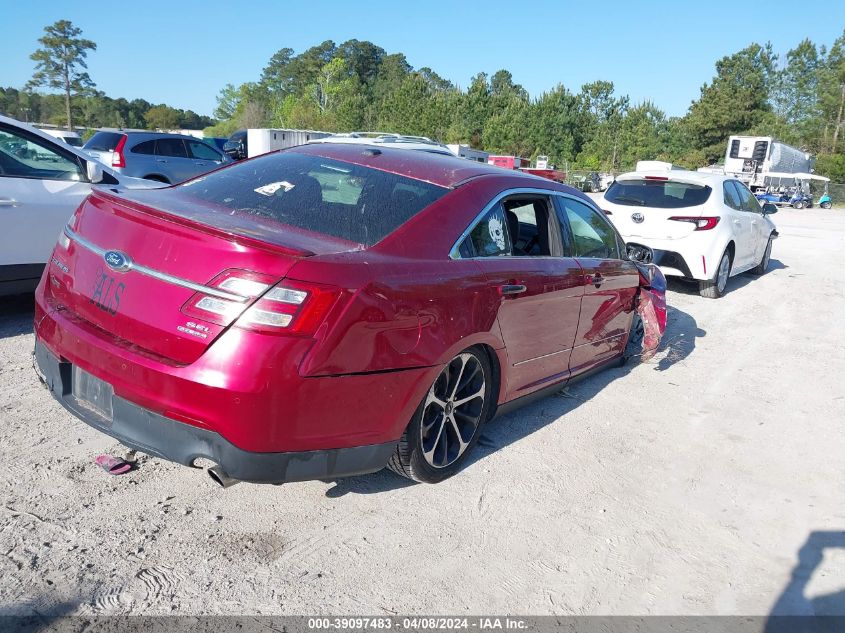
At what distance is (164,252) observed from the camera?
2.61 meters

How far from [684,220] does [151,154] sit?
10.5 m

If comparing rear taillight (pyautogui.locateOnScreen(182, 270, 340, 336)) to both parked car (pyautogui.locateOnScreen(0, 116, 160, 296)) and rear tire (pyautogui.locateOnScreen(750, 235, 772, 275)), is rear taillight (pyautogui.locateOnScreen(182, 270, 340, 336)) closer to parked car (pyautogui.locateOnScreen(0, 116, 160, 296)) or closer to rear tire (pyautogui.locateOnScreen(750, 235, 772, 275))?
parked car (pyautogui.locateOnScreen(0, 116, 160, 296))

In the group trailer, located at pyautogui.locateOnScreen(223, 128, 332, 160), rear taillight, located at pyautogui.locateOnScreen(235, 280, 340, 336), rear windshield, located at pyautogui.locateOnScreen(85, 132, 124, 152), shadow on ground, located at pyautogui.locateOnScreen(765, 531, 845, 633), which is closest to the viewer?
rear taillight, located at pyautogui.locateOnScreen(235, 280, 340, 336)

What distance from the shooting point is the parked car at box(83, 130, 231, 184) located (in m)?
13.3

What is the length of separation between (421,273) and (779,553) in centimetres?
213

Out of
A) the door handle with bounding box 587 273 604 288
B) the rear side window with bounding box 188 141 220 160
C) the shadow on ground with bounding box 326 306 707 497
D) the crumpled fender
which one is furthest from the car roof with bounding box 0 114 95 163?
the rear side window with bounding box 188 141 220 160

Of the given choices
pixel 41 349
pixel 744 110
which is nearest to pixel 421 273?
pixel 41 349

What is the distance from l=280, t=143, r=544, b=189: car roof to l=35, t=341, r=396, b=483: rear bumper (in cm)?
149

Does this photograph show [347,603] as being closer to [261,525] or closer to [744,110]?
[261,525]

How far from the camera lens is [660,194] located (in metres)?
9.03

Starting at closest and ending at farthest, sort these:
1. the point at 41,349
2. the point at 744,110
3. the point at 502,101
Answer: the point at 41,349, the point at 502,101, the point at 744,110

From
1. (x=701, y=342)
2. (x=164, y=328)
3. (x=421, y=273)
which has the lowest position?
(x=701, y=342)

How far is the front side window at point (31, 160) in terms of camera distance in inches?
204

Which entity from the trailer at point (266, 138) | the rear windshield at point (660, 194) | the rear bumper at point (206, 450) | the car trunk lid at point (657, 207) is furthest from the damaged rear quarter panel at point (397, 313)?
the trailer at point (266, 138)
